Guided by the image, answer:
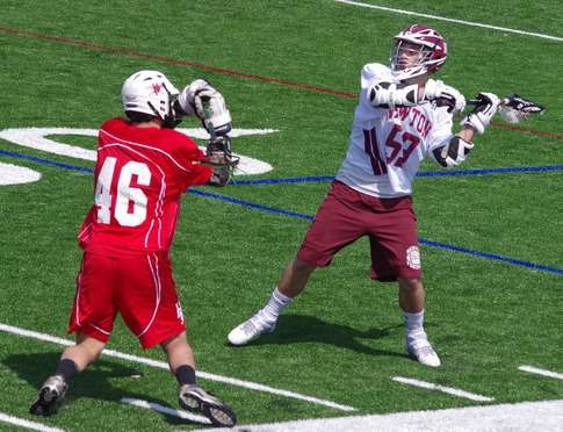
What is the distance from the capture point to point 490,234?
13203 millimetres

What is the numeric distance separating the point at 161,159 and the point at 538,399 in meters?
2.40

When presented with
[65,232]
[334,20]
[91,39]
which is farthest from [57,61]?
[65,232]

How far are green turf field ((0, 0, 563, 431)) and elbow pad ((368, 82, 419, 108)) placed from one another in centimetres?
148

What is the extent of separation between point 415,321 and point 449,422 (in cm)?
139

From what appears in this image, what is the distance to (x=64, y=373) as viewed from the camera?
8320mm

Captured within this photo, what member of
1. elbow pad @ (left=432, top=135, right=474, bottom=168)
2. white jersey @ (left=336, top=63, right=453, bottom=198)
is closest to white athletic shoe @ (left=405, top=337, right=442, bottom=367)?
white jersey @ (left=336, top=63, right=453, bottom=198)

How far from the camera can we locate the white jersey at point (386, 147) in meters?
9.71

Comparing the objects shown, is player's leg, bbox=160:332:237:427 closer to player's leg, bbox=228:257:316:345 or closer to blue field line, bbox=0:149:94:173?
player's leg, bbox=228:257:316:345

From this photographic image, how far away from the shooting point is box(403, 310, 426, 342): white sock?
32.2 feet

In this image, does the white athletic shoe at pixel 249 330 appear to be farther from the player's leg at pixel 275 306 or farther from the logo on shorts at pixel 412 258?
the logo on shorts at pixel 412 258

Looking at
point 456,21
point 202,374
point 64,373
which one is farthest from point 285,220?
point 456,21

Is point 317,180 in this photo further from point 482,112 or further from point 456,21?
point 456,21

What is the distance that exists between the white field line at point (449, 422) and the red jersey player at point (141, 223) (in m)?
0.56

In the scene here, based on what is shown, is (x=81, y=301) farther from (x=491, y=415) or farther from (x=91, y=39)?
(x=91, y=39)
